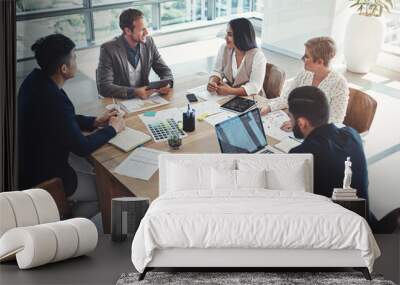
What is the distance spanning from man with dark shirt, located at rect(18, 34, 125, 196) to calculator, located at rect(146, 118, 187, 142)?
0.95ft

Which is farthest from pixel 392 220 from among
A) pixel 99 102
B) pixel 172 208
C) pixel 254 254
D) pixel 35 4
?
pixel 35 4

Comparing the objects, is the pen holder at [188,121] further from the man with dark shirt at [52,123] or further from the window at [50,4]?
the window at [50,4]

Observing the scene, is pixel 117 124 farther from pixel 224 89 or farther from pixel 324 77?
pixel 324 77

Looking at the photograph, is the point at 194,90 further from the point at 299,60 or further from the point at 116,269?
the point at 116,269

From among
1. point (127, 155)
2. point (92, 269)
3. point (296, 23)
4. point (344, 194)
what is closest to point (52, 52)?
point (127, 155)

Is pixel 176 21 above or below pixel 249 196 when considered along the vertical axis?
above

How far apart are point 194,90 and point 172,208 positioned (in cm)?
166

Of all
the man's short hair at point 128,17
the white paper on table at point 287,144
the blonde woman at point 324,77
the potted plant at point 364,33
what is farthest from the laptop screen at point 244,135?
the man's short hair at point 128,17

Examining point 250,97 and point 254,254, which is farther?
point 250,97

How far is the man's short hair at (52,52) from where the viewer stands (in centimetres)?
584

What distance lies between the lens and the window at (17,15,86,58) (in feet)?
19.0

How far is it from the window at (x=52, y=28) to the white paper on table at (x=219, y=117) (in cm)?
135

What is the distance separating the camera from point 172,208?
4.69 m

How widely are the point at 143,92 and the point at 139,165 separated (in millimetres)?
697
